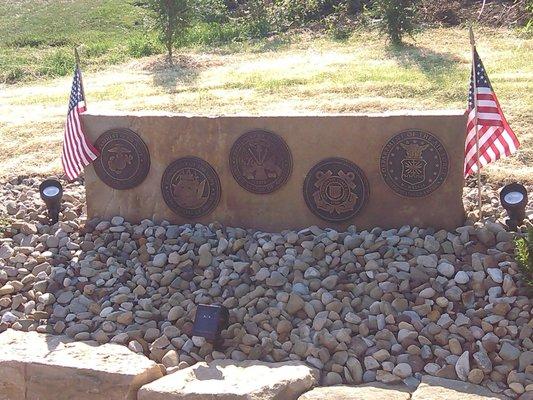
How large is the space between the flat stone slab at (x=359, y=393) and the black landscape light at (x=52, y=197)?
3.27 m

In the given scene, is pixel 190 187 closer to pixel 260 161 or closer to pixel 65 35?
pixel 260 161

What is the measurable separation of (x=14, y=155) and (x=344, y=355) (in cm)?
557

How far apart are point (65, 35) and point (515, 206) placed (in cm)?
1607

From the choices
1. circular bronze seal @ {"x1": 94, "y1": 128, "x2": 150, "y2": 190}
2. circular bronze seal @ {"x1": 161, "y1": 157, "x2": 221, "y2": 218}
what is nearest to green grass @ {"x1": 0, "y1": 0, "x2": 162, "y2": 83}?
circular bronze seal @ {"x1": 94, "y1": 128, "x2": 150, "y2": 190}

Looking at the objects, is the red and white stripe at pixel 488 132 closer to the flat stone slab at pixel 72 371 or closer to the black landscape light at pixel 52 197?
the flat stone slab at pixel 72 371

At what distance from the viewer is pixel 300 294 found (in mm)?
5770

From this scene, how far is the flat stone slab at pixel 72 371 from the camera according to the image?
5.17 metres

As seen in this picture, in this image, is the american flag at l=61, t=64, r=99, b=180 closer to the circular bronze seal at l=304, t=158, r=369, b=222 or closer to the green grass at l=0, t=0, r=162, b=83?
the circular bronze seal at l=304, t=158, r=369, b=222

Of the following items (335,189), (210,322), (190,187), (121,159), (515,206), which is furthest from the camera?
(121,159)

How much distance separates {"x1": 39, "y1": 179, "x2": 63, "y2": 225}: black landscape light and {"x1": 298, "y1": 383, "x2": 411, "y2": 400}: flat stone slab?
327cm

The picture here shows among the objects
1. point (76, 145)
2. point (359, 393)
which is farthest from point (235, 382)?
point (76, 145)

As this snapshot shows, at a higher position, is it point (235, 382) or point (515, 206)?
point (515, 206)

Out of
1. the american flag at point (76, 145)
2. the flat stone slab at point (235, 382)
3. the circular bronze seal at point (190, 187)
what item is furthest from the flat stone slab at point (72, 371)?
the american flag at point (76, 145)

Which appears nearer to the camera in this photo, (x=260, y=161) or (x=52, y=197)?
(x=260, y=161)
